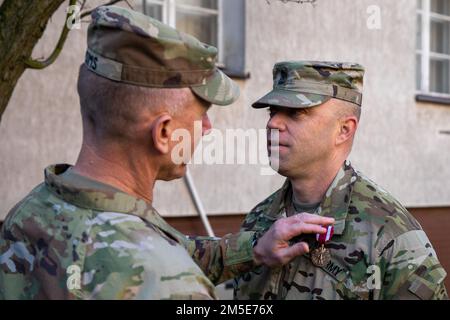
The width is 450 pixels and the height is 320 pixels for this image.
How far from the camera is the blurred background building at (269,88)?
18.2 feet

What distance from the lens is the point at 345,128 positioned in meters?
2.94

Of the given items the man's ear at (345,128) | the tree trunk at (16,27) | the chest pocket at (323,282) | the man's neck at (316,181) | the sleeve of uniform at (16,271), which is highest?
the tree trunk at (16,27)

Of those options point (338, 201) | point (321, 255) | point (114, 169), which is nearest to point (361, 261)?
point (321, 255)

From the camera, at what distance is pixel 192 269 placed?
5.61ft

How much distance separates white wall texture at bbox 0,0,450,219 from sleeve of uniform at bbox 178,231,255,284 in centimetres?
318

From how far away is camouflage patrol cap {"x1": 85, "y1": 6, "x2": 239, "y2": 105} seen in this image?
182 centimetres

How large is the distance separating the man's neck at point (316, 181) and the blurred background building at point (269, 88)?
304 centimetres

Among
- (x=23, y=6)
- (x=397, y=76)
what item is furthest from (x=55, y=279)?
(x=397, y=76)

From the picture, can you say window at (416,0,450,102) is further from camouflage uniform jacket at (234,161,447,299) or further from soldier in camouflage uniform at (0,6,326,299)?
soldier in camouflage uniform at (0,6,326,299)

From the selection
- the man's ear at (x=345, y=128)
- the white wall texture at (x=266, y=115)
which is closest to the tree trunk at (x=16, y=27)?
the white wall texture at (x=266, y=115)

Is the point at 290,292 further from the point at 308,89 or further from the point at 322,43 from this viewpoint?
the point at 322,43

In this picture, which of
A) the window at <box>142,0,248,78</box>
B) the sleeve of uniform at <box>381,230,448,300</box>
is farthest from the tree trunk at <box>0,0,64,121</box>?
the window at <box>142,0,248,78</box>

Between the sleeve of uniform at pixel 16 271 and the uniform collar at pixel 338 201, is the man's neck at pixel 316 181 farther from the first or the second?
the sleeve of uniform at pixel 16 271
